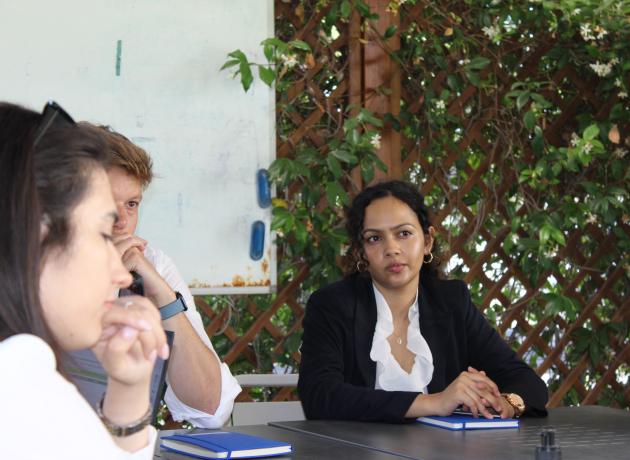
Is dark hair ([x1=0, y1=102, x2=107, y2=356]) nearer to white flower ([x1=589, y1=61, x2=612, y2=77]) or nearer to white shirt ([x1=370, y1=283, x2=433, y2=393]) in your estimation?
white shirt ([x1=370, y1=283, x2=433, y2=393])

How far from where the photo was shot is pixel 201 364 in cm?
202

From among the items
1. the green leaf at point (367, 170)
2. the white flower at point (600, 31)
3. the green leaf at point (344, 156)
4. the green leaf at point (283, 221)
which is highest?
the white flower at point (600, 31)

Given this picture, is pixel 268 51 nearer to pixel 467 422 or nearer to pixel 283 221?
pixel 283 221

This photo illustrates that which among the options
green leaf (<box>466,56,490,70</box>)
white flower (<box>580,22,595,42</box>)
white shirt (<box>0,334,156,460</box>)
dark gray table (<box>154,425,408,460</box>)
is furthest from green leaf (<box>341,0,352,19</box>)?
white shirt (<box>0,334,156,460</box>)

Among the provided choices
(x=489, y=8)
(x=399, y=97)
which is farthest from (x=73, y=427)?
(x=489, y=8)

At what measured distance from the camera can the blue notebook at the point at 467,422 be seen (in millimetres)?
1973

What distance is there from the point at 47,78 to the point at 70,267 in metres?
2.09

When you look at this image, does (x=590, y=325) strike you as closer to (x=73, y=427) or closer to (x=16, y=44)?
(x=16, y=44)

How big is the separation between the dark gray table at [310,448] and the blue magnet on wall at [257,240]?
1194 millimetres

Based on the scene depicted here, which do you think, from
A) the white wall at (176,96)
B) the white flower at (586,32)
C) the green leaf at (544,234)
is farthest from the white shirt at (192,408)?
the white flower at (586,32)

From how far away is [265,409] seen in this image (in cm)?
242

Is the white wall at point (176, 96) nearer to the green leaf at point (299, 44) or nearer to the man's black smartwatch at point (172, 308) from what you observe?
the green leaf at point (299, 44)

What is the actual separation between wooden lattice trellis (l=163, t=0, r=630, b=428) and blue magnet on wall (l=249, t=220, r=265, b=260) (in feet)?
0.67

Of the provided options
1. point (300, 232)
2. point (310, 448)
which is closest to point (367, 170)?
point (300, 232)
